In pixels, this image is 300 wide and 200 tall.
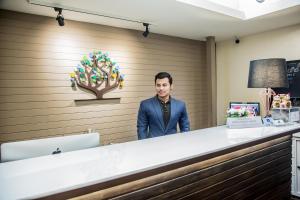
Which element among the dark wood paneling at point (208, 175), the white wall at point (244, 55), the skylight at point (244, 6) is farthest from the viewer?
the white wall at point (244, 55)

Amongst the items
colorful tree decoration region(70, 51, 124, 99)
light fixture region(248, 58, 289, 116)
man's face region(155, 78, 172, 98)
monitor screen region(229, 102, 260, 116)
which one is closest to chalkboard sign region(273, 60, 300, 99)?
monitor screen region(229, 102, 260, 116)

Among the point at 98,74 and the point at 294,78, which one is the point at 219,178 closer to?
the point at 98,74

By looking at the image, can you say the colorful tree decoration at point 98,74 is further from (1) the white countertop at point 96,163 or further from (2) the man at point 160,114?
(1) the white countertop at point 96,163

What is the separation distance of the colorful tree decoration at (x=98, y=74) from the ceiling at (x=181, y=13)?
560 mm

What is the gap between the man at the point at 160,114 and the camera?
289 cm

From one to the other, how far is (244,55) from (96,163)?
437 centimetres

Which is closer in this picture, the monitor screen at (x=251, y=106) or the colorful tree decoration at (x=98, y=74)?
the colorful tree decoration at (x=98, y=74)

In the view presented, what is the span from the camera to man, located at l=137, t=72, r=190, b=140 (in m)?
2.89

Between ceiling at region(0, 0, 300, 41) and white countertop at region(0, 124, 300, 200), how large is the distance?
180 cm

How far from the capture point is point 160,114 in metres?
2.89

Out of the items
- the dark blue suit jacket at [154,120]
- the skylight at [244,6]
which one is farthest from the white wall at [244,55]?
the dark blue suit jacket at [154,120]

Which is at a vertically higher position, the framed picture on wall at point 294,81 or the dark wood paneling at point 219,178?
the framed picture on wall at point 294,81

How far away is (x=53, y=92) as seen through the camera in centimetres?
347

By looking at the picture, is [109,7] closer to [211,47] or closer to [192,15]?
[192,15]
